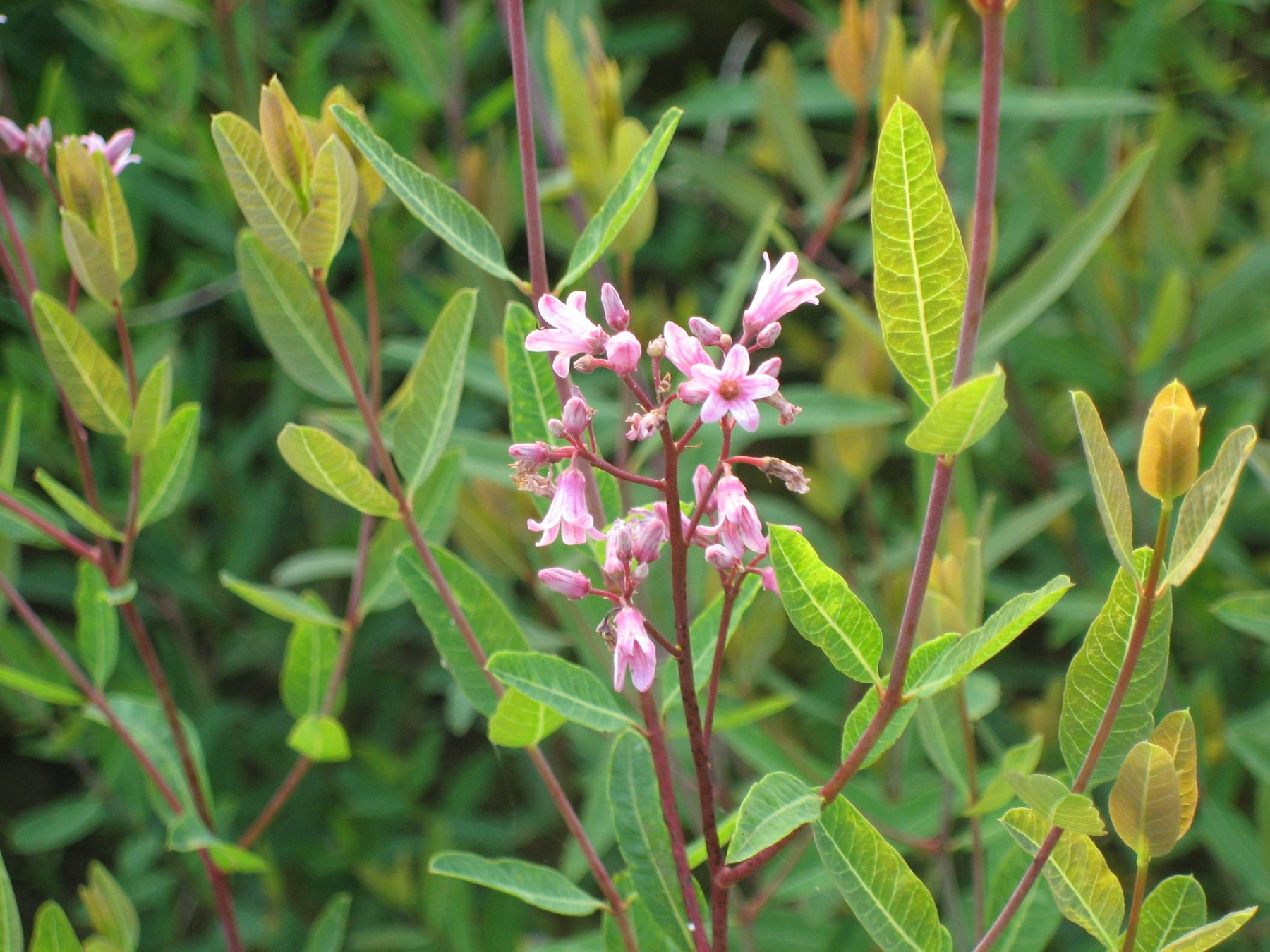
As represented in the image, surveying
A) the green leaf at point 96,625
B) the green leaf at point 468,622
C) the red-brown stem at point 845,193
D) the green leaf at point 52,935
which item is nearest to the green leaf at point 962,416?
the green leaf at point 468,622

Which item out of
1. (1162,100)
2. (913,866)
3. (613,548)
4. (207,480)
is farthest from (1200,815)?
(207,480)

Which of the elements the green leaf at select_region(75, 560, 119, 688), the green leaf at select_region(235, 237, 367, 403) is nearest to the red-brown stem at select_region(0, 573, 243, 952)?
the green leaf at select_region(75, 560, 119, 688)

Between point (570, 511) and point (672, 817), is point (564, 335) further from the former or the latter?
point (672, 817)

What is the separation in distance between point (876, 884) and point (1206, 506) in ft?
0.94

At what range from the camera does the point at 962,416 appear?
537 millimetres

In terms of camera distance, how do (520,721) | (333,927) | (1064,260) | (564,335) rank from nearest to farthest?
(564,335), (520,721), (333,927), (1064,260)

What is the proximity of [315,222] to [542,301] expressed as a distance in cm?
22

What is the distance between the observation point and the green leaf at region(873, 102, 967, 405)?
577 millimetres

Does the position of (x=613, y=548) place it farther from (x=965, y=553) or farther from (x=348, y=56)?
(x=348, y=56)

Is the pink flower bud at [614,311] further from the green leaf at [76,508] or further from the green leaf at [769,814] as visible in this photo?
the green leaf at [76,508]

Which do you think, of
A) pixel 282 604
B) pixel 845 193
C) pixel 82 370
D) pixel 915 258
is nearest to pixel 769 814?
pixel 915 258

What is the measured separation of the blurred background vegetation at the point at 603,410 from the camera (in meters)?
1.55

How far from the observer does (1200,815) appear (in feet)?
5.09

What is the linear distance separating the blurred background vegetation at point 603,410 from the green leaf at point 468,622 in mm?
554
